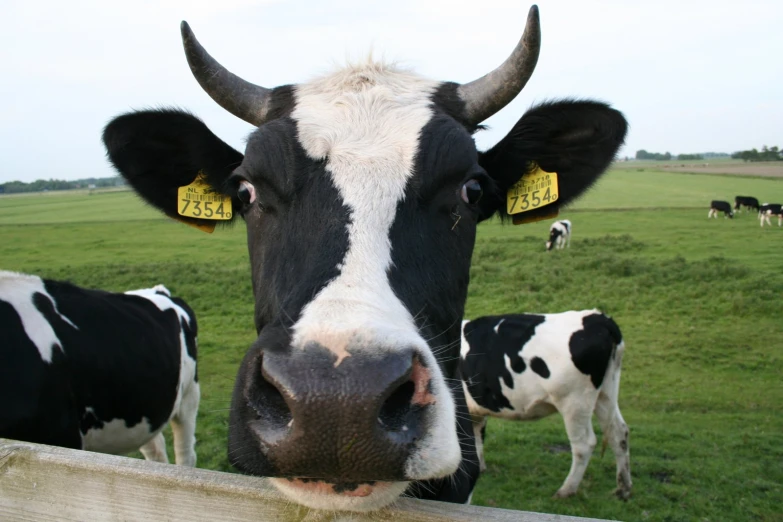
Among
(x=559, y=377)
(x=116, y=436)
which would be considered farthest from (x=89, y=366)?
(x=559, y=377)

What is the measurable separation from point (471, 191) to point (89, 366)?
3.38 metres

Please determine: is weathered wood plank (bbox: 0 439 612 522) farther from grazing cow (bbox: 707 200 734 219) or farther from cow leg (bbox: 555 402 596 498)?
grazing cow (bbox: 707 200 734 219)

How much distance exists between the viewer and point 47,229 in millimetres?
38812

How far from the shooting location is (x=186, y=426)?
21.4ft

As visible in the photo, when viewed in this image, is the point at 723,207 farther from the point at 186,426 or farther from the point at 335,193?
the point at 335,193

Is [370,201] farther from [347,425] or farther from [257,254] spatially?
[347,425]

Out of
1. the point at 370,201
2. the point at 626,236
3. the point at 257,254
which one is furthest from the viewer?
the point at 626,236

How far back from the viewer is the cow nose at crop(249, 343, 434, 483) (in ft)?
4.62

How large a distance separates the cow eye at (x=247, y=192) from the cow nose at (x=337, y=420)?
55.3 inches

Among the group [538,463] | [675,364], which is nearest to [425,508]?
[538,463]

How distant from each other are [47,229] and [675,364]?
3970cm

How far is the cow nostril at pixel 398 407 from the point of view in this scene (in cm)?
149

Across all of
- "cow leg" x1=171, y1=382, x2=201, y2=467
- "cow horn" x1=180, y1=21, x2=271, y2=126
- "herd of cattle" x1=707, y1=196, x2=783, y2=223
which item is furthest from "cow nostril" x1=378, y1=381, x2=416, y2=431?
"herd of cattle" x1=707, y1=196, x2=783, y2=223

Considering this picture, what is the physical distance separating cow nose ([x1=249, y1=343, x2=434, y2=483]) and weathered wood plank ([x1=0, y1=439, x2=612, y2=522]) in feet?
0.38
